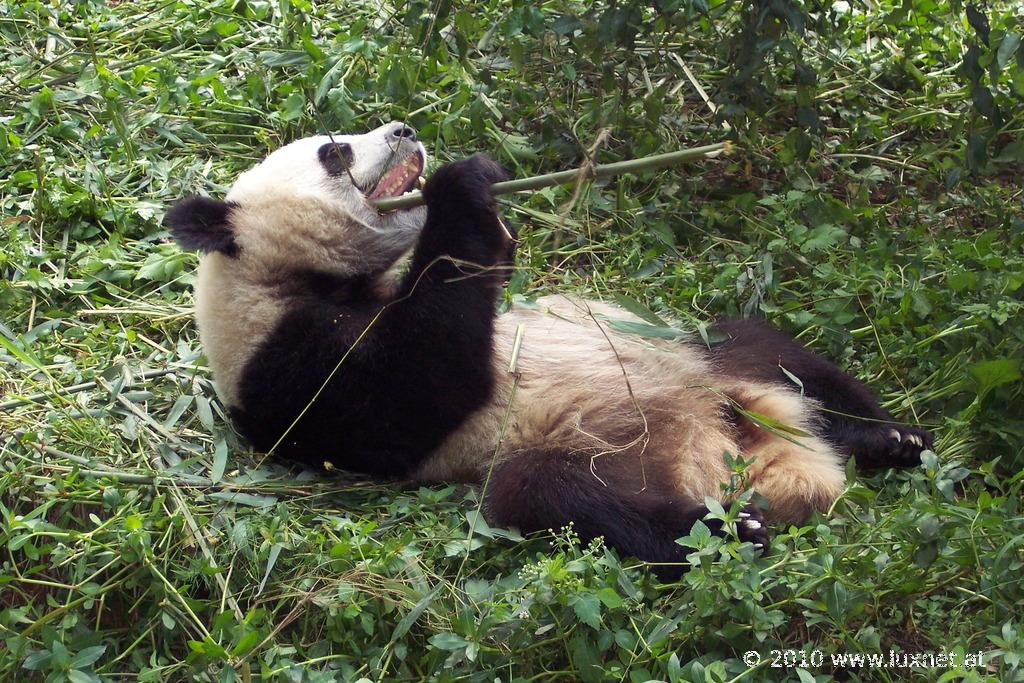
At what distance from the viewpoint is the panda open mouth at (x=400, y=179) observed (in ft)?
14.9

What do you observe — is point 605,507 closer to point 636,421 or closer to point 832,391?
point 636,421

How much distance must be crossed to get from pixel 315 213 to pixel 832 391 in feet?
7.13

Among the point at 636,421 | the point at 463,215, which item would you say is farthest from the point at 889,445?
the point at 463,215

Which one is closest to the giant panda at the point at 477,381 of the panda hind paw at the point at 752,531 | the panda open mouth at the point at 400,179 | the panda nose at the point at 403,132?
the panda hind paw at the point at 752,531

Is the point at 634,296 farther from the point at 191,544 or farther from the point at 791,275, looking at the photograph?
the point at 191,544

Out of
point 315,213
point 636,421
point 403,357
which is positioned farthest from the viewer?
point 315,213

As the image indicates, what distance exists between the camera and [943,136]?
18.5 feet

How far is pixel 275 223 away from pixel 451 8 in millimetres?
1534

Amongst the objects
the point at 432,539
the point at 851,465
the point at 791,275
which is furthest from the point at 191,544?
the point at 791,275

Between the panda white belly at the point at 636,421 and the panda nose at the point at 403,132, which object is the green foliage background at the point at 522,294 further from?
the panda nose at the point at 403,132

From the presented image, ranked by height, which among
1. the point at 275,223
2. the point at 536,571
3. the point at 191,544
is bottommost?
the point at 191,544

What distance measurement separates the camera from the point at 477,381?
150 inches

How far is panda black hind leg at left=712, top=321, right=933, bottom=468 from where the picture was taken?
13.3ft

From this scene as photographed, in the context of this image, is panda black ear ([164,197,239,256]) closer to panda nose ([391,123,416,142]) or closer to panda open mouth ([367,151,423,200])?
panda open mouth ([367,151,423,200])
